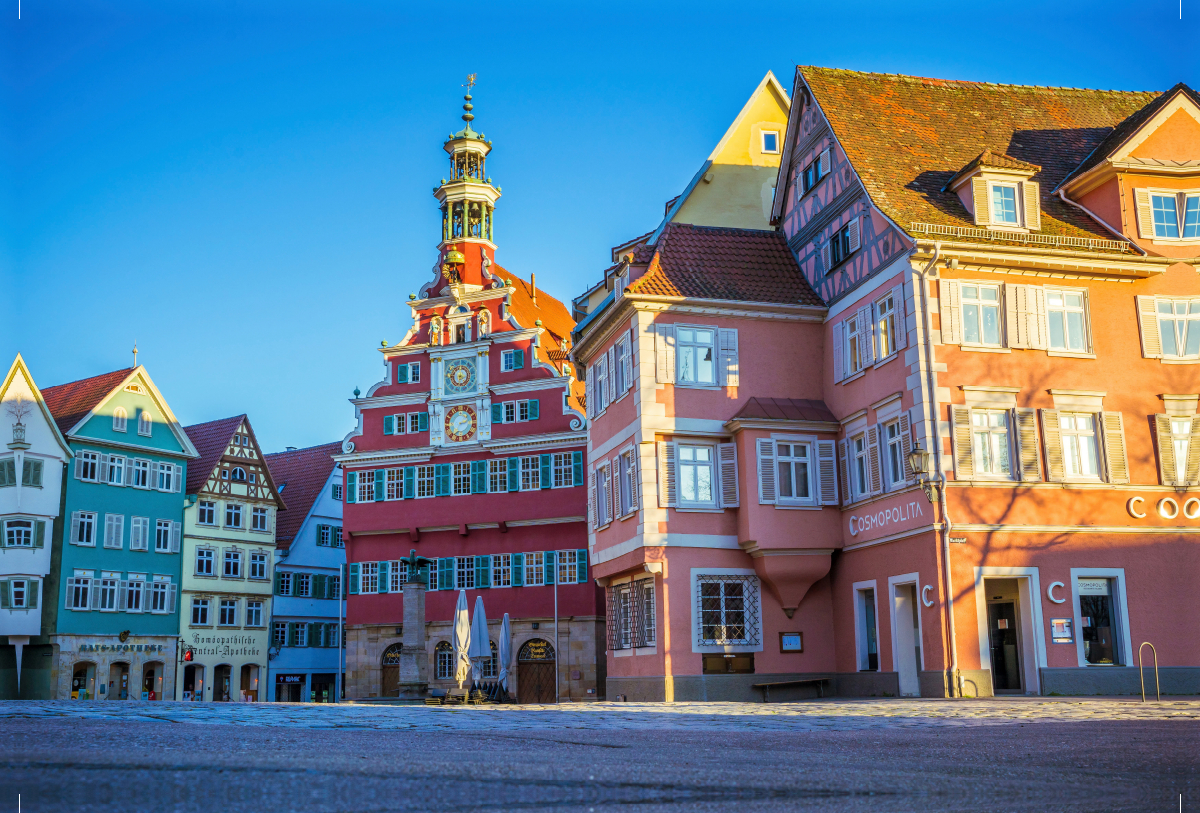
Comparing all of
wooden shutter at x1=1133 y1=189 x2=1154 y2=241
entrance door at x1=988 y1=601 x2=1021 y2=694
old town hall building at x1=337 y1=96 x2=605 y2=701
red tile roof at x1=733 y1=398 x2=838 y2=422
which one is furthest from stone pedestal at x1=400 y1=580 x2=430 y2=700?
wooden shutter at x1=1133 y1=189 x2=1154 y2=241

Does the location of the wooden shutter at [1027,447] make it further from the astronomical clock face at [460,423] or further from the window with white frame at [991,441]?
the astronomical clock face at [460,423]

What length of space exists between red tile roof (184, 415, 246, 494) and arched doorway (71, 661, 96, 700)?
8.33 m

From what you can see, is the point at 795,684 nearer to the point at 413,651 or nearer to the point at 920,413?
the point at 920,413

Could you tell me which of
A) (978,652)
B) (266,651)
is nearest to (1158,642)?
(978,652)

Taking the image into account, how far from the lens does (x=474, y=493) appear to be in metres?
42.8

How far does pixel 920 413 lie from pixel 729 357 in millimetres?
5106

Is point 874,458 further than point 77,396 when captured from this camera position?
No

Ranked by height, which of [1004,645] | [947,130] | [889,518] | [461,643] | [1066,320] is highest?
[947,130]

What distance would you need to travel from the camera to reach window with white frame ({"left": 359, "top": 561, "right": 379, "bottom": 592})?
43719 mm

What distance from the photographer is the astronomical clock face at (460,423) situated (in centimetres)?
4331

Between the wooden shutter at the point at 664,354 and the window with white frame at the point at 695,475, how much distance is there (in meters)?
1.50

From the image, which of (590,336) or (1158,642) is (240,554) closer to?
(590,336)

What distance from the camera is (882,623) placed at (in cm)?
2303

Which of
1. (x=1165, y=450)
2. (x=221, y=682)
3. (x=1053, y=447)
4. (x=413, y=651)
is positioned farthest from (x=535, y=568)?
(x=1165, y=450)
